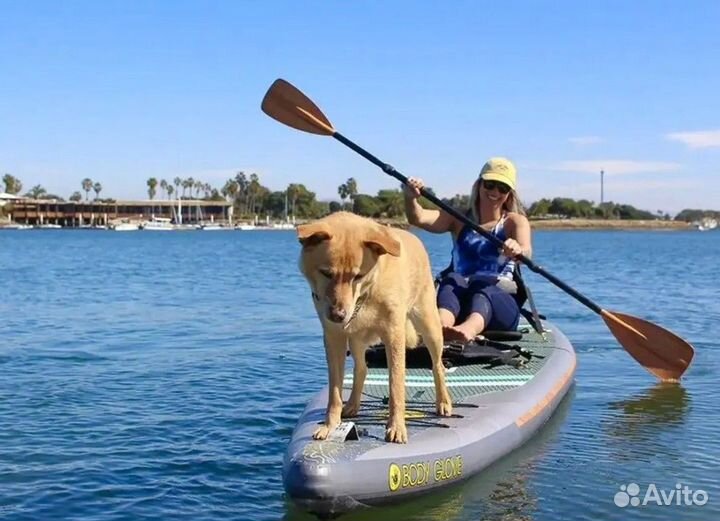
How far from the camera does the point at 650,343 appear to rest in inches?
380

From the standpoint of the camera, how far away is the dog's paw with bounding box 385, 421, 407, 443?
5.55 metres

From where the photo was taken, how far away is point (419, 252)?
19.3 feet

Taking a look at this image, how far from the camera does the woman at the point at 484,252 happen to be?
8281 millimetres

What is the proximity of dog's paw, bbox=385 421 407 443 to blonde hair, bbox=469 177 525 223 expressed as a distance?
3.73m

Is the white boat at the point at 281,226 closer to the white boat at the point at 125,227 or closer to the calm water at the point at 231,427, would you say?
the white boat at the point at 125,227

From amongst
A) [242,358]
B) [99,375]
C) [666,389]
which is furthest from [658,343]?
[99,375]

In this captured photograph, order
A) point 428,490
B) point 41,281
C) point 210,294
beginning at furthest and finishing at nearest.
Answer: point 41,281 → point 210,294 → point 428,490

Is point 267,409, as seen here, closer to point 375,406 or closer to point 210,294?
point 375,406

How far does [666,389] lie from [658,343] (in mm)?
712

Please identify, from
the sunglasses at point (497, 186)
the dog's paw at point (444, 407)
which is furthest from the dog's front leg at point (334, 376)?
the sunglasses at point (497, 186)

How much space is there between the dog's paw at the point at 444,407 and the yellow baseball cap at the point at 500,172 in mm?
2856

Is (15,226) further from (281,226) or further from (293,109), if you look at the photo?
(293,109)

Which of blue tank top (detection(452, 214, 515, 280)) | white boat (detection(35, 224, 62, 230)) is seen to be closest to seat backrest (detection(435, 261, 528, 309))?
blue tank top (detection(452, 214, 515, 280))

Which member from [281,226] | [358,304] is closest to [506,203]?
[358,304]
